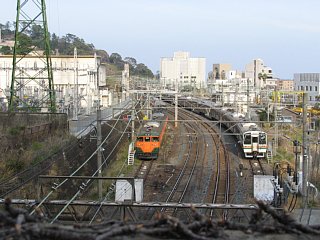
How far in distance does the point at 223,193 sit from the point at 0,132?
6985mm

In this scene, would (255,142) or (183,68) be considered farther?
(183,68)

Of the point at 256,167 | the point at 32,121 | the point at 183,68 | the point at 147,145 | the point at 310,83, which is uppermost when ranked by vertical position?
the point at 183,68

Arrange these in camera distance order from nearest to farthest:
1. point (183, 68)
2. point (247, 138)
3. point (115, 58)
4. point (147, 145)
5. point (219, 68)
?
point (147, 145)
point (247, 138)
point (183, 68)
point (115, 58)
point (219, 68)

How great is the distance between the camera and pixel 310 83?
5694cm

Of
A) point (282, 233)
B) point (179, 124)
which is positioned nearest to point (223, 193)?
point (282, 233)

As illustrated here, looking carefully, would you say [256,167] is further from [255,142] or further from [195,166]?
[195,166]

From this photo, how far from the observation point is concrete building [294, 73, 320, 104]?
56.0 m

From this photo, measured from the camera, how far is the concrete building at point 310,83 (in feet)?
184

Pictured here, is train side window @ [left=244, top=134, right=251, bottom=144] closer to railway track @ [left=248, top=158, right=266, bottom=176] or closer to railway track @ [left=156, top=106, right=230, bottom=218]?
railway track @ [left=248, top=158, right=266, bottom=176]

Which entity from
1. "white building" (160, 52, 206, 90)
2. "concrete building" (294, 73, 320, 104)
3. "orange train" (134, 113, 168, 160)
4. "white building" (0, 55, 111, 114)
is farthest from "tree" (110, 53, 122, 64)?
"orange train" (134, 113, 168, 160)

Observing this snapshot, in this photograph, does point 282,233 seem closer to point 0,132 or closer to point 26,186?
point 26,186

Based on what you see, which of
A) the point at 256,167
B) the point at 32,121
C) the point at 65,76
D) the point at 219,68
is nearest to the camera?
the point at 32,121

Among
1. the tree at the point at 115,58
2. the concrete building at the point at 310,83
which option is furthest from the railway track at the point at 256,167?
the tree at the point at 115,58

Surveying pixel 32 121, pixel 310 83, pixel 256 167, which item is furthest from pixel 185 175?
pixel 310 83
